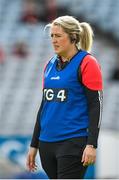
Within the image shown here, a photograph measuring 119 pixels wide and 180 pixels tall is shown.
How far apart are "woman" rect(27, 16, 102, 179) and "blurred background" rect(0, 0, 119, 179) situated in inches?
218

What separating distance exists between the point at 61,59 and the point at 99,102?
36 cm

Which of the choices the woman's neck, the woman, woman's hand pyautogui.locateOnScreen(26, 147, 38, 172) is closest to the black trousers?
the woman

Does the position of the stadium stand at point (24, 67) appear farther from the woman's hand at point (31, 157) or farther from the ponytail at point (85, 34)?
the ponytail at point (85, 34)

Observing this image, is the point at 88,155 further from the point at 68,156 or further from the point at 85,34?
A: the point at 85,34

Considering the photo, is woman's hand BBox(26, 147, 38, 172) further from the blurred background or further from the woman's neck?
the blurred background

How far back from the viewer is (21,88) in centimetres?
1182

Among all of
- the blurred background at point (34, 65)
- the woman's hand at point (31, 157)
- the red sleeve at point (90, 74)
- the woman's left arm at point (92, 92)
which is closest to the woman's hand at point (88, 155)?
the woman's left arm at point (92, 92)

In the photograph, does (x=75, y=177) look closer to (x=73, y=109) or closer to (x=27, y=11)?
(x=73, y=109)

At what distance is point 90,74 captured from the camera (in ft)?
13.7

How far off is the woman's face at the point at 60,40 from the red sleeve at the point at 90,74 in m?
0.13

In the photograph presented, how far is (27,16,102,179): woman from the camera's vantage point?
4.18 meters

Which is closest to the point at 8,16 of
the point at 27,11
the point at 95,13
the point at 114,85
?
the point at 27,11

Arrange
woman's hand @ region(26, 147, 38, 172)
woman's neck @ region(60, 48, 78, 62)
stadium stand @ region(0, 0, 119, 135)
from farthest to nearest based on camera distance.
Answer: stadium stand @ region(0, 0, 119, 135) < woman's hand @ region(26, 147, 38, 172) < woman's neck @ region(60, 48, 78, 62)

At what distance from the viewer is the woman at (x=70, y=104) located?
4.18 meters
